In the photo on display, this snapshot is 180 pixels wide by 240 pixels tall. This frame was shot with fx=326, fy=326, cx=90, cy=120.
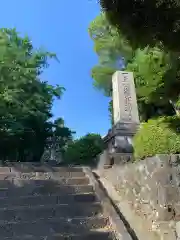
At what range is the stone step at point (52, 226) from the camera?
4.95 meters

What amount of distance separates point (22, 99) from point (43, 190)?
725 cm

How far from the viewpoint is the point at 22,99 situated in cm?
1311

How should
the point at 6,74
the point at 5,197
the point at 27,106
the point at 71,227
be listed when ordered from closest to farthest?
the point at 71,227, the point at 5,197, the point at 6,74, the point at 27,106

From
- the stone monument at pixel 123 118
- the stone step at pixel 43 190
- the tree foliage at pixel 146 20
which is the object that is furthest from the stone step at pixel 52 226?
the stone monument at pixel 123 118

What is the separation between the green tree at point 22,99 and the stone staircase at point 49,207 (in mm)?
5193

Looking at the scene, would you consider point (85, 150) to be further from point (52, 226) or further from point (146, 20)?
point (146, 20)

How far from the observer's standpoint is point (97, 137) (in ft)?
34.0

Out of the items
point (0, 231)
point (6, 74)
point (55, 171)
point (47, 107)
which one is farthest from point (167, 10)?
point (47, 107)

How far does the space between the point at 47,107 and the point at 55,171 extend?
27.0 feet

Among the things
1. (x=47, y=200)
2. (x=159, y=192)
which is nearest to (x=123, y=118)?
(x=47, y=200)

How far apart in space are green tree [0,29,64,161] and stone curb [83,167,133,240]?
252 inches

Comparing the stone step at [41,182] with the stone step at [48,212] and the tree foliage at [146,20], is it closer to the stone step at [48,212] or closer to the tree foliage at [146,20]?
the stone step at [48,212]

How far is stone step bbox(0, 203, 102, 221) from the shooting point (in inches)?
212

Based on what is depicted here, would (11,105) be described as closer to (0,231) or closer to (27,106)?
(27,106)
